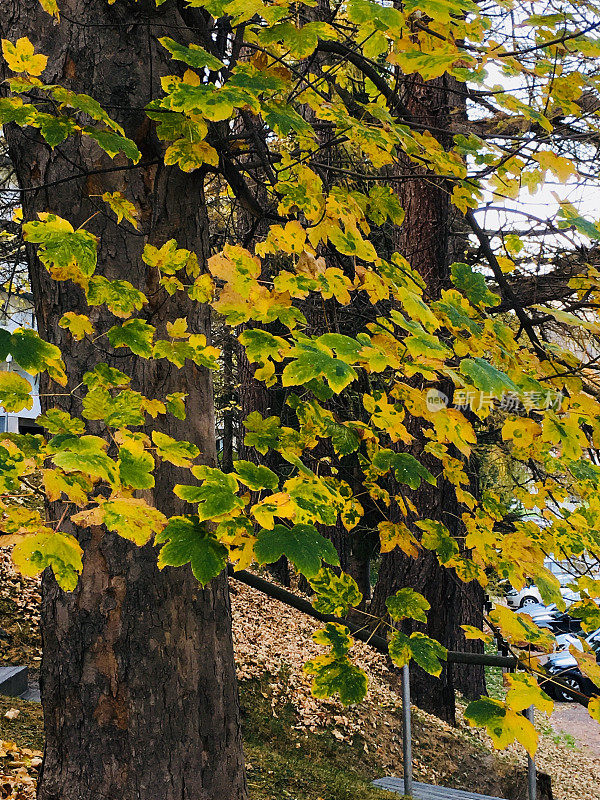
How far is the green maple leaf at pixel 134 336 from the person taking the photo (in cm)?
191

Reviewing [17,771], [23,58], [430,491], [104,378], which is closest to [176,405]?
[104,378]

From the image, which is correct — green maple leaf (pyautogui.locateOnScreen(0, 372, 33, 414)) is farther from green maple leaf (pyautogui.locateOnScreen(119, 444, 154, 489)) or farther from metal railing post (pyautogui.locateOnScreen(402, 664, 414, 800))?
metal railing post (pyautogui.locateOnScreen(402, 664, 414, 800))

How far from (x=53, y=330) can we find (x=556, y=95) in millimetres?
1957

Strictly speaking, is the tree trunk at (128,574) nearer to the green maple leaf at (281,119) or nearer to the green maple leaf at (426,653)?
the green maple leaf at (281,119)

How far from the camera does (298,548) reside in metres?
1.49

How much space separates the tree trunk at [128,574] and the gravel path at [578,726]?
1260cm

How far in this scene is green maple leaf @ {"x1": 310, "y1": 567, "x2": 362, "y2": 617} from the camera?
2.19m

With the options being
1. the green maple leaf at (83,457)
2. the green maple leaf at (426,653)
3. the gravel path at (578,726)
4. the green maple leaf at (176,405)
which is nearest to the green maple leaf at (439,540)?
the green maple leaf at (426,653)

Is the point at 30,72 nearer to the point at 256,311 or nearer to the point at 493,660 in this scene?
Result: the point at 256,311

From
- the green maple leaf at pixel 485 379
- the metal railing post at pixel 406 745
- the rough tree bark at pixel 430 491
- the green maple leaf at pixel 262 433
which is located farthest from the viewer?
the rough tree bark at pixel 430 491

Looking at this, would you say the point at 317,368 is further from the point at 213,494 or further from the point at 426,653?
the point at 426,653

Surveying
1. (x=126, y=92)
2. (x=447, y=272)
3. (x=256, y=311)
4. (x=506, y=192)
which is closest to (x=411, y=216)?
(x=447, y=272)

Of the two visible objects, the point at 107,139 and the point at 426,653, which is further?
the point at 426,653

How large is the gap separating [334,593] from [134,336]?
1.06 meters
